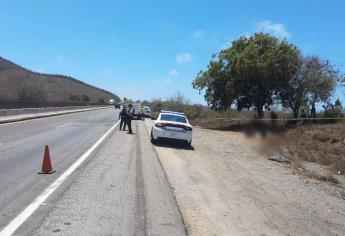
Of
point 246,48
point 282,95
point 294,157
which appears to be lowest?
point 294,157

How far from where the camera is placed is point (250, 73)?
45250 mm

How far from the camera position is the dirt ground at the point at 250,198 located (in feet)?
29.1

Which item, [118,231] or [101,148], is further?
[101,148]

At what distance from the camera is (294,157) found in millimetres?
24703

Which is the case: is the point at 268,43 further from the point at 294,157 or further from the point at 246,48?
the point at 294,157

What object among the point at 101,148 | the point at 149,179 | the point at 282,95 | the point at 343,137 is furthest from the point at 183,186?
the point at 282,95

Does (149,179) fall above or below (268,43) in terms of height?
below

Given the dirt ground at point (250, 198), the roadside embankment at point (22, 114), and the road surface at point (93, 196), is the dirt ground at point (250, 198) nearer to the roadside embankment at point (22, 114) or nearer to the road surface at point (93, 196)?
the road surface at point (93, 196)

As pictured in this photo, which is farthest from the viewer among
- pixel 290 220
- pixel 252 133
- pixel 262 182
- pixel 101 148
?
pixel 252 133

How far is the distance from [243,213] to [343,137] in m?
21.3

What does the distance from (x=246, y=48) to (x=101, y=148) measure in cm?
2874

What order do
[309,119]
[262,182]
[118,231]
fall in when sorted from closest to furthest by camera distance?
[118,231], [262,182], [309,119]

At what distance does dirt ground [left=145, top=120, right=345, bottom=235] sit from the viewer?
29.1 ft

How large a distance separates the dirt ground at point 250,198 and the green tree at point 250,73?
25.6 meters
